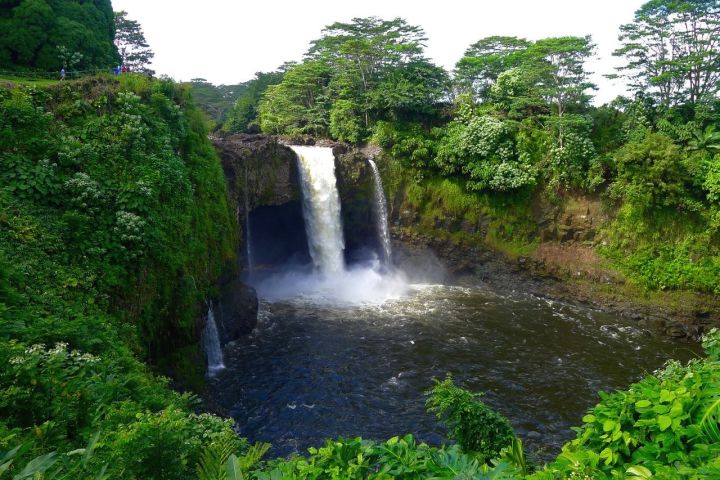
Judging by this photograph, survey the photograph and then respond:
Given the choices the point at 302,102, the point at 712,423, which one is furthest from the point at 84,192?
the point at 302,102

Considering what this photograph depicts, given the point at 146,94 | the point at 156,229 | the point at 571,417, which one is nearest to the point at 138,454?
the point at 156,229

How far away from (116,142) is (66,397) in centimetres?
887

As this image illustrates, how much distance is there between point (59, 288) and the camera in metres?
8.23

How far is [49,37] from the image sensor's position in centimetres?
1638

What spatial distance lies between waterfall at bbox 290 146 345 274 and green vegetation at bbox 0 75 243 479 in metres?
7.70

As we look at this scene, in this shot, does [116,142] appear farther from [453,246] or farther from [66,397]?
[453,246]

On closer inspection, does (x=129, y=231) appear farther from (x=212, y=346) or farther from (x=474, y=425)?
(x=474, y=425)

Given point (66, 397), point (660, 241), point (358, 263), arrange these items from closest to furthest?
point (66, 397) < point (660, 241) < point (358, 263)

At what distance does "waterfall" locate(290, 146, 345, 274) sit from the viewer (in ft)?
78.1

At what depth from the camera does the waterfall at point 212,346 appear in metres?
14.4

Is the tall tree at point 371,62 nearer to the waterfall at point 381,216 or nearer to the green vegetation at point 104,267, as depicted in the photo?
the waterfall at point 381,216

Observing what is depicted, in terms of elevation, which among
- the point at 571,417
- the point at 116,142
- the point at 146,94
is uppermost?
Result: the point at 146,94

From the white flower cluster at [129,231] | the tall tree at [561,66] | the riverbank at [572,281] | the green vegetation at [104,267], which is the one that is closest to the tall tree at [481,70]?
the tall tree at [561,66]

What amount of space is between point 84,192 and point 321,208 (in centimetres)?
1470
